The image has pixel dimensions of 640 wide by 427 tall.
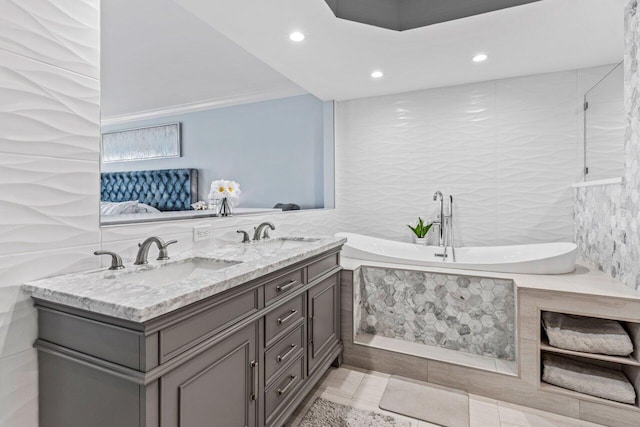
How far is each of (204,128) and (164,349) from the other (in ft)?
12.3

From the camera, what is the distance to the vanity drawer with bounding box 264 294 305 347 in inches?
55.1

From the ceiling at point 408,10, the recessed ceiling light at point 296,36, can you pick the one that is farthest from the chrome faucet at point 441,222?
the recessed ceiling light at point 296,36

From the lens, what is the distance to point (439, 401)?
1.91 m

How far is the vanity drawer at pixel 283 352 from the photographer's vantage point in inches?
55.1

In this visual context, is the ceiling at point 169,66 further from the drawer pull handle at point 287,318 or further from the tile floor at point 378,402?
the tile floor at point 378,402

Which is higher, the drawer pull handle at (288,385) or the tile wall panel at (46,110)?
the tile wall panel at (46,110)

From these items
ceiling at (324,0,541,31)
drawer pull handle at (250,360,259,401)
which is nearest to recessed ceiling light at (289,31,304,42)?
ceiling at (324,0,541,31)

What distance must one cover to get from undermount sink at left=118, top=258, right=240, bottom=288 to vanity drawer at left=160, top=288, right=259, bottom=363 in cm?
17

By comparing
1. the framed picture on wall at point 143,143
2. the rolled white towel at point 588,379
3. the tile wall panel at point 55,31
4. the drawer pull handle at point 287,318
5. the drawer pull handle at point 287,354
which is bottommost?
the rolled white towel at point 588,379

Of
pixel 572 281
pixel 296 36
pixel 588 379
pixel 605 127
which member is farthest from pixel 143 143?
pixel 588 379

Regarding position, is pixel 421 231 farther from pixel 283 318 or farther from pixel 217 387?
pixel 217 387

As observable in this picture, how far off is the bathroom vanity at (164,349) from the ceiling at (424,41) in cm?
147

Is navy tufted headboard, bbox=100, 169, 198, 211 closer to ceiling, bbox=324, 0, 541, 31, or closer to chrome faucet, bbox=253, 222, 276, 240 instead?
chrome faucet, bbox=253, 222, 276, 240

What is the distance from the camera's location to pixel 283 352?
1520 mm
